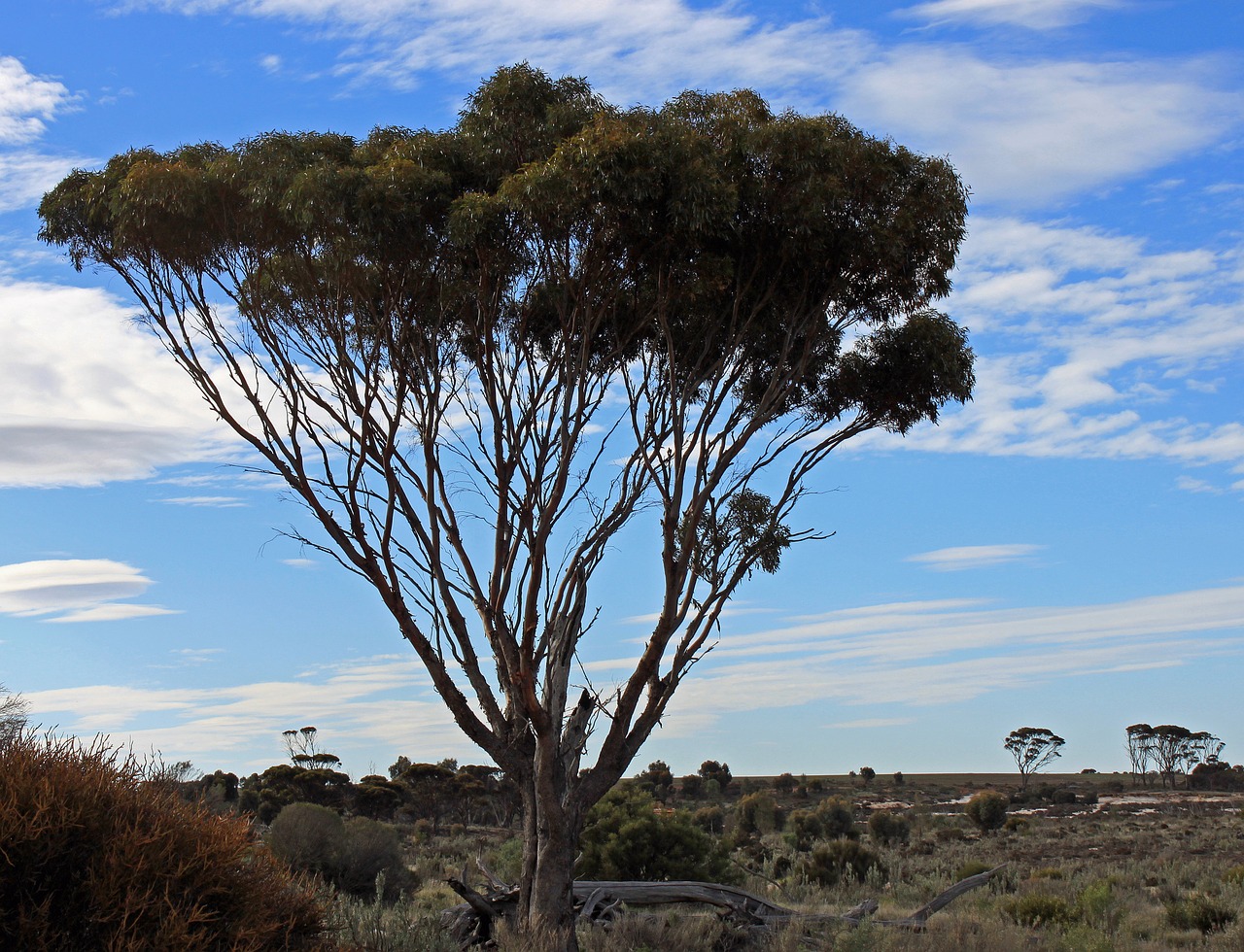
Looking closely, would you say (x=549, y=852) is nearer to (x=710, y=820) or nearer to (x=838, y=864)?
(x=838, y=864)

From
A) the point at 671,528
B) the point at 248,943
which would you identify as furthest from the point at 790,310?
the point at 248,943

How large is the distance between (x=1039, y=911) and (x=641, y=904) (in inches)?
226

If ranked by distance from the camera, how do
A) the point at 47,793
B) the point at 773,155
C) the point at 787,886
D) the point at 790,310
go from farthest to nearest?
the point at 787,886 < the point at 790,310 < the point at 773,155 < the point at 47,793

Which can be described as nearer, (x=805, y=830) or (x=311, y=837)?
(x=311, y=837)

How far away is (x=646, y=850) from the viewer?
61.6ft

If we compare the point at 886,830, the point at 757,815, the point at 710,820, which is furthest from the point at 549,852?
the point at 757,815

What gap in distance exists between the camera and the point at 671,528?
12922mm

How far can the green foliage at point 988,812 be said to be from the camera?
122ft

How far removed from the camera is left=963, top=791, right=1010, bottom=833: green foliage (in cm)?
3719

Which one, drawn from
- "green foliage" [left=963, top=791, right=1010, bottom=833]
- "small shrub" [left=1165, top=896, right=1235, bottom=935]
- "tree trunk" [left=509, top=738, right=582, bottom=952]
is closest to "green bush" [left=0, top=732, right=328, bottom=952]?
"tree trunk" [left=509, top=738, right=582, bottom=952]

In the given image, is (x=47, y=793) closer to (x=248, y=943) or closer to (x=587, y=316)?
(x=248, y=943)

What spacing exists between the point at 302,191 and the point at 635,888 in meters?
9.08

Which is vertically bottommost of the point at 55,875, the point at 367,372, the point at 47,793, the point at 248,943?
the point at 248,943

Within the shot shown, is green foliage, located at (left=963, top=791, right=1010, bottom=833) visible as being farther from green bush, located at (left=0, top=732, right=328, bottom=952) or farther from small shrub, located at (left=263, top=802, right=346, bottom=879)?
green bush, located at (left=0, top=732, right=328, bottom=952)
